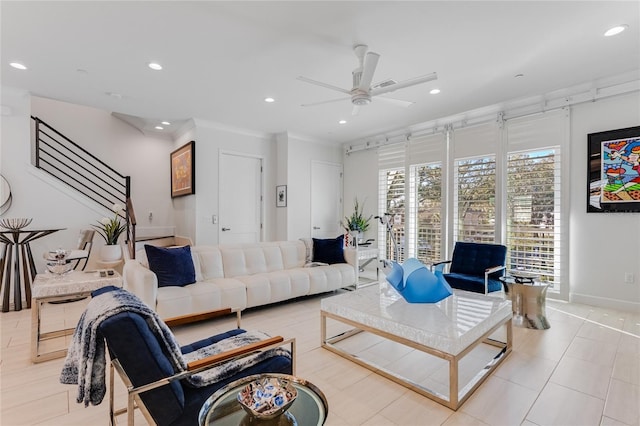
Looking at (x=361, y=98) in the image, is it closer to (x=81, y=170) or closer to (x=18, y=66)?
(x=18, y=66)

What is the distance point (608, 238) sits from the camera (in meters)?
3.69

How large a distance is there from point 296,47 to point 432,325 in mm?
2680

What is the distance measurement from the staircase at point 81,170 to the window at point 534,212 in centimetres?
592

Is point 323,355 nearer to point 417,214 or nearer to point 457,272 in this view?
point 457,272

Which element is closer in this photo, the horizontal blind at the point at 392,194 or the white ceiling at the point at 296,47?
the white ceiling at the point at 296,47

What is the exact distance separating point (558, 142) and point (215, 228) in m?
5.36

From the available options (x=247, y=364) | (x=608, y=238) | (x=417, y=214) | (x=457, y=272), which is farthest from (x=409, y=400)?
(x=417, y=214)

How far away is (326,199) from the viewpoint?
6.64 meters

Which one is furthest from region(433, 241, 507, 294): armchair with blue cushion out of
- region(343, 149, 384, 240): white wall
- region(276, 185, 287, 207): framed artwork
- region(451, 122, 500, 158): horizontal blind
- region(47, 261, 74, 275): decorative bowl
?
region(47, 261, 74, 275): decorative bowl

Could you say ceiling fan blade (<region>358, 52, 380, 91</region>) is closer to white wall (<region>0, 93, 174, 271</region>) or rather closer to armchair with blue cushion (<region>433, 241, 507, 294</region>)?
armchair with blue cushion (<region>433, 241, 507, 294</region>)

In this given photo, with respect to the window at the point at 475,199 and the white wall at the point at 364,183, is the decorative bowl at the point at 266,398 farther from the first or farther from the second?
the white wall at the point at 364,183

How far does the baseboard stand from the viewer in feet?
11.6

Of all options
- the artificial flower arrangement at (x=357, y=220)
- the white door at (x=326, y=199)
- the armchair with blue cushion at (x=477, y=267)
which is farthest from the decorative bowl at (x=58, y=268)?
the artificial flower arrangement at (x=357, y=220)

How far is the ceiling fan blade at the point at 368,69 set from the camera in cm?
273
